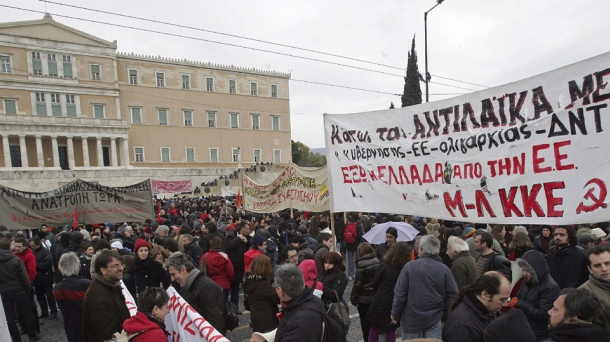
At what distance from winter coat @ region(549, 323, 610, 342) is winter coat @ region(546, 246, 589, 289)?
223 cm

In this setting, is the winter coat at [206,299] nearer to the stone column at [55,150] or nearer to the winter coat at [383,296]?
the winter coat at [383,296]

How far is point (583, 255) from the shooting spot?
3.68 metres

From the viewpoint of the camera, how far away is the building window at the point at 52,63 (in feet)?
119

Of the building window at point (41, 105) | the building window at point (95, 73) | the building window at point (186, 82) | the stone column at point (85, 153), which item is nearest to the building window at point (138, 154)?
the stone column at point (85, 153)

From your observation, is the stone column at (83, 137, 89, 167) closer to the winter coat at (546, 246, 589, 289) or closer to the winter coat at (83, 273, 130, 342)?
the winter coat at (83, 273, 130, 342)

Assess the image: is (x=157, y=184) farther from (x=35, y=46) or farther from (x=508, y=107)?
(x=508, y=107)

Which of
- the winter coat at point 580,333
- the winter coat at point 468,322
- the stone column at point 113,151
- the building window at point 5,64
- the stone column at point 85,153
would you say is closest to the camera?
the winter coat at point 580,333

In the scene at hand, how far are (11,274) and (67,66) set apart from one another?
39830 millimetres

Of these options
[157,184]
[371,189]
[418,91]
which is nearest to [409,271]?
[371,189]

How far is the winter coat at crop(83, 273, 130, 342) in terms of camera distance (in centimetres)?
287

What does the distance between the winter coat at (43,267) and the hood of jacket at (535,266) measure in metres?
6.60

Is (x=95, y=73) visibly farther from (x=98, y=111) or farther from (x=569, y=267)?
(x=569, y=267)

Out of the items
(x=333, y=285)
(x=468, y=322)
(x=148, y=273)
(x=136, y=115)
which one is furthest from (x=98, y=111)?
(x=468, y=322)

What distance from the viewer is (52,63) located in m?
36.3
